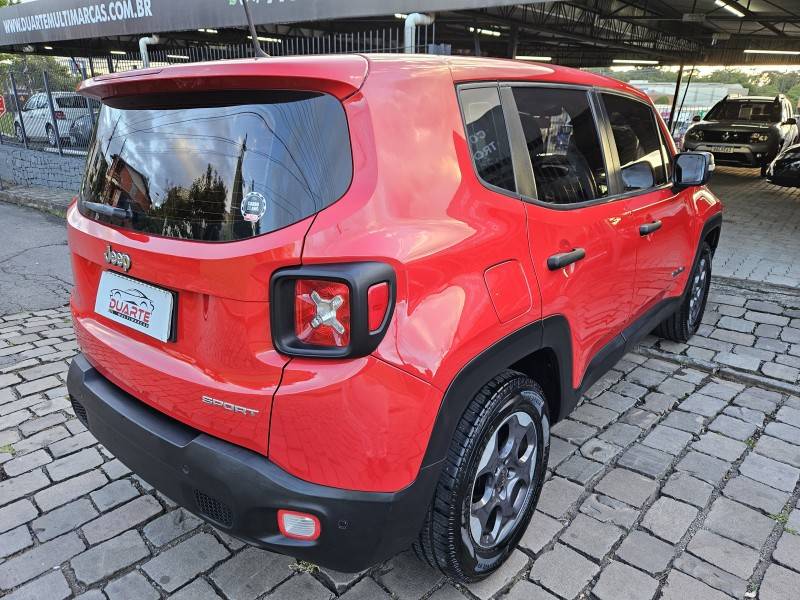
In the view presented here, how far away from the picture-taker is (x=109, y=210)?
6.52ft

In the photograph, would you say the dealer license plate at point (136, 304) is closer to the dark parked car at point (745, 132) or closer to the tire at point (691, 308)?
the tire at point (691, 308)

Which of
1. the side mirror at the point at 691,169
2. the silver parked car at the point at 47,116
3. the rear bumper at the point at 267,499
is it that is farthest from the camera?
the silver parked car at the point at 47,116

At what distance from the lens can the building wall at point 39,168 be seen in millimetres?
10758

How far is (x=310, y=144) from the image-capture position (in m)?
1.57

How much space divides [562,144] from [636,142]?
0.94 meters

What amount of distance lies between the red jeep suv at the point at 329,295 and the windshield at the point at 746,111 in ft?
47.3

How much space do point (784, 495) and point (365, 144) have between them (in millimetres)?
2525

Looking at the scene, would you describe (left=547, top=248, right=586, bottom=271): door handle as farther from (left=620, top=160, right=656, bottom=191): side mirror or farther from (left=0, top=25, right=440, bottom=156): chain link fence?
(left=0, top=25, right=440, bottom=156): chain link fence

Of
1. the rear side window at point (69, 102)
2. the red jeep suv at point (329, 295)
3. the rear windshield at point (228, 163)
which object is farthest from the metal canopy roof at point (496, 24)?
the rear windshield at point (228, 163)

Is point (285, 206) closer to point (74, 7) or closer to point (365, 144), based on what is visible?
point (365, 144)

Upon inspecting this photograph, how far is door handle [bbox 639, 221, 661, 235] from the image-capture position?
2900 millimetres

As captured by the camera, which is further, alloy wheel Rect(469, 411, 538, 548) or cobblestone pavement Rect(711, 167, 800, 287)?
cobblestone pavement Rect(711, 167, 800, 287)

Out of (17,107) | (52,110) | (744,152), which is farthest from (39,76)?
(744,152)

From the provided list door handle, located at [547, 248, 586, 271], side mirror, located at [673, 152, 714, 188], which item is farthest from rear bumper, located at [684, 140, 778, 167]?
door handle, located at [547, 248, 586, 271]
